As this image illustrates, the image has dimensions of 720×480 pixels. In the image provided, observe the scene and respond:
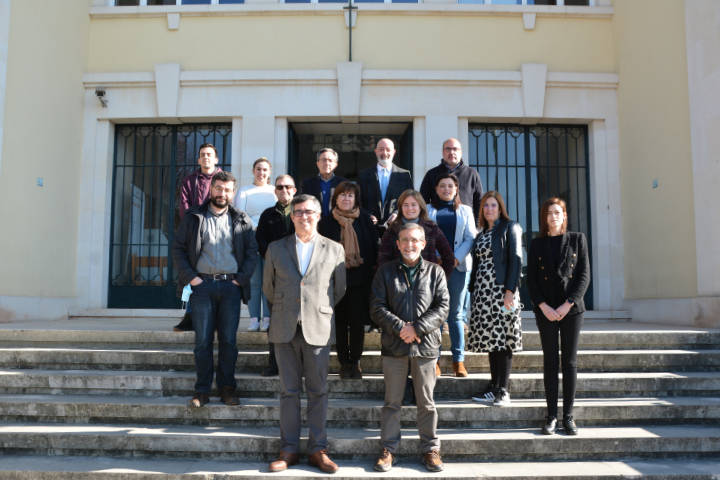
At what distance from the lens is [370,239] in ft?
16.2

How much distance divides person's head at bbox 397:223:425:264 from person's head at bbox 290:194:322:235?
0.68m

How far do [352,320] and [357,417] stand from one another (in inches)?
31.6

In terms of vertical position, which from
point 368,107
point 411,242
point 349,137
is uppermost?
point 368,107

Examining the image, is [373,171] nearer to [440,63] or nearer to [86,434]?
[86,434]

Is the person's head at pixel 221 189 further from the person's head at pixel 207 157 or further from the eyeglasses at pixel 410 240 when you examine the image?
the eyeglasses at pixel 410 240

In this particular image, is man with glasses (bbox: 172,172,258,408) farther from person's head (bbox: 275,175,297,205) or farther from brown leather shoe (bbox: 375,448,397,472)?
brown leather shoe (bbox: 375,448,397,472)

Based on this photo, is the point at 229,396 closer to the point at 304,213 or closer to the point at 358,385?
the point at 358,385

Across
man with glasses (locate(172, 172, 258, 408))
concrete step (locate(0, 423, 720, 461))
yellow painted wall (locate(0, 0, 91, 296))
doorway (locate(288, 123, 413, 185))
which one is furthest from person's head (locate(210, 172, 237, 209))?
yellow painted wall (locate(0, 0, 91, 296))

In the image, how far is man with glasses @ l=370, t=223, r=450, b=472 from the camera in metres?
3.95

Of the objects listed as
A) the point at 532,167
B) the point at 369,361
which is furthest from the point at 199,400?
the point at 532,167

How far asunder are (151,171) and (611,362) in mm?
8029

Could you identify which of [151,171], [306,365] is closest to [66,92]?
[151,171]

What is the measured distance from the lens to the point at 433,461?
3.88 m

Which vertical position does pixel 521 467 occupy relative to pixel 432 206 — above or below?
below
